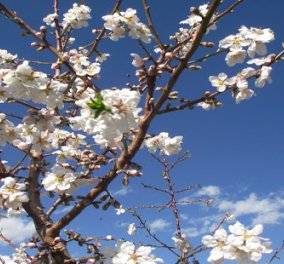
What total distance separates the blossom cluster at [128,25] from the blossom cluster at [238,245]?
158 centimetres

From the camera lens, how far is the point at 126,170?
328cm

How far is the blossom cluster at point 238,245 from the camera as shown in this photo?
299 centimetres

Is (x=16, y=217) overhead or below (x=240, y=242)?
overhead

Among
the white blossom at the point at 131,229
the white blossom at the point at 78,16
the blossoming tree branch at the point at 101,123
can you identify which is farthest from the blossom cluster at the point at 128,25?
the white blossom at the point at 131,229

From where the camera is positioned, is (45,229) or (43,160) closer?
(45,229)

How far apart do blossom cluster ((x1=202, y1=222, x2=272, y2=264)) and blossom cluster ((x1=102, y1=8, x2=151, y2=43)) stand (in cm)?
158

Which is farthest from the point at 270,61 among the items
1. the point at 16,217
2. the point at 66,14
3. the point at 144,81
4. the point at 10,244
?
the point at 10,244

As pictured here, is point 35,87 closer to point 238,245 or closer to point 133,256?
point 133,256

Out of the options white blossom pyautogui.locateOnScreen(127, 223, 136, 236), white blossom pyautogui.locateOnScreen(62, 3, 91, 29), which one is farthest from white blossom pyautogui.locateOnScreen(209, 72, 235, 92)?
white blossom pyautogui.locateOnScreen(127, 223, 136, 236)

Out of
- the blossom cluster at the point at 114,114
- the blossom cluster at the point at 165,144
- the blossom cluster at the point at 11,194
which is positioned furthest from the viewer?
the blossom cluster at the point at 165,144

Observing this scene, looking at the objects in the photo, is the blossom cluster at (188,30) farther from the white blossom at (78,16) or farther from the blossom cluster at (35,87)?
the white blossom at (78,16)

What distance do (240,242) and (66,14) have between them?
4364 mm

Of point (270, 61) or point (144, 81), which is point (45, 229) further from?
point (270, 61)

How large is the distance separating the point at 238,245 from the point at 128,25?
6.12 feet
